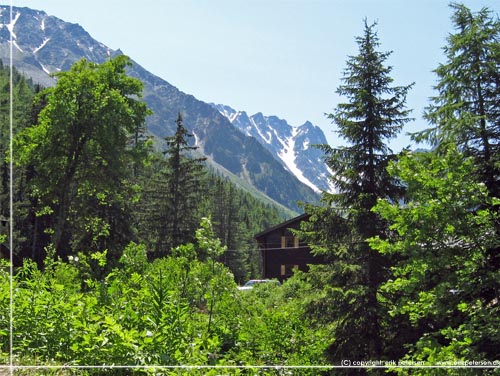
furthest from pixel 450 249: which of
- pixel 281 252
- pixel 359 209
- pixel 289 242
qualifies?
pixel 289 242

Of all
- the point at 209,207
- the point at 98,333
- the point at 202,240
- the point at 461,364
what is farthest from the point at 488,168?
the point at 209,207

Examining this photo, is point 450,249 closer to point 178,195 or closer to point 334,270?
point 334,270

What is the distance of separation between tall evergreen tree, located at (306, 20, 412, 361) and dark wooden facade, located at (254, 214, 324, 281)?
3175 centimetres

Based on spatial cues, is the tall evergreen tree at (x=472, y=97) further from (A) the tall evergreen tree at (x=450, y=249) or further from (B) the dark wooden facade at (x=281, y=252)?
(B) the dark wooden facade at (x=281, y=252)

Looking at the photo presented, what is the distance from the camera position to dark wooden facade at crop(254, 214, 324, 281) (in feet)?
144

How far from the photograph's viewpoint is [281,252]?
44.3m

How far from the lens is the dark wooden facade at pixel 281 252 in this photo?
43906mm

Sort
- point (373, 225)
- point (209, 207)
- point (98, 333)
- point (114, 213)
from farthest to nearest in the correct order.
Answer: point (209, 207) < point (114, 213) < point (373, 225) < point (98, 333)

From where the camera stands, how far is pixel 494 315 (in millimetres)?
7164

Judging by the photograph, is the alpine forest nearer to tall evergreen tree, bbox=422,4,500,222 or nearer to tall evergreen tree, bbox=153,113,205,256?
tall evergreen tree, bbox=422,4,500,222

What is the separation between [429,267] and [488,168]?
4.12 metres

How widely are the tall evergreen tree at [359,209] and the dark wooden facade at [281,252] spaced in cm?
3175

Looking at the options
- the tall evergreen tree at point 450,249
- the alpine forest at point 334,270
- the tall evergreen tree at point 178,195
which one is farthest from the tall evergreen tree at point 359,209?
the tall evergreen tree at point 178,195

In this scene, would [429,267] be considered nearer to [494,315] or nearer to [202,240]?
[494,315]
